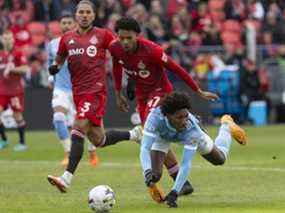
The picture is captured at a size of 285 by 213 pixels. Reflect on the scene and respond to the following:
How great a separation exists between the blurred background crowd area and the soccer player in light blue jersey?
17027 mm

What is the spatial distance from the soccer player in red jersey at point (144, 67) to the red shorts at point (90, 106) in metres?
0.45

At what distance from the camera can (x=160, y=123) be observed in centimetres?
1310

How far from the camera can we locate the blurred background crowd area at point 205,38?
31.7m

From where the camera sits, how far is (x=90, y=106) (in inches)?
580

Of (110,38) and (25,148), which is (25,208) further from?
(25,148)

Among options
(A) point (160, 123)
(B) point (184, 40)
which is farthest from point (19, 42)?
(A) point (160, 123)

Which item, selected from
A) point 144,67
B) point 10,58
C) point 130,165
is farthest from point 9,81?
point 144,67

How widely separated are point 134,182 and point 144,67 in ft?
8.08

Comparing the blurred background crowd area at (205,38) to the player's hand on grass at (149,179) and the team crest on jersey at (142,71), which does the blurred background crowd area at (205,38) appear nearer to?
the team crest on jersey at (142,71)

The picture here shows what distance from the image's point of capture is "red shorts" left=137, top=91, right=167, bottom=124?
14273 millimetres

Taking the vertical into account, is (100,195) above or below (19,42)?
above

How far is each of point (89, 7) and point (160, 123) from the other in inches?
104

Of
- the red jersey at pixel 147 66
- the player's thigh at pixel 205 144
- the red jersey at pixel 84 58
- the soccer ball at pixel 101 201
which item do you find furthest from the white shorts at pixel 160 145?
the red jersey at pixel 84 58

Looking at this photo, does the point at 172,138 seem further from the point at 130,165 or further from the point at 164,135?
the point at 130,165
